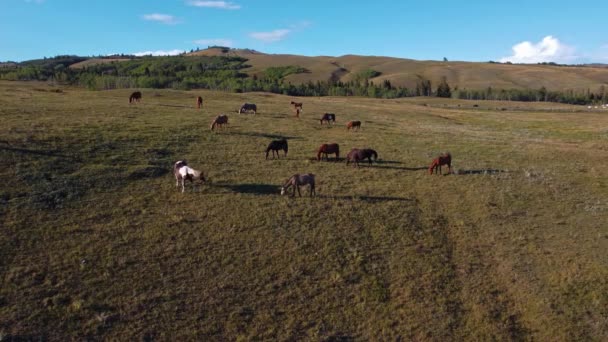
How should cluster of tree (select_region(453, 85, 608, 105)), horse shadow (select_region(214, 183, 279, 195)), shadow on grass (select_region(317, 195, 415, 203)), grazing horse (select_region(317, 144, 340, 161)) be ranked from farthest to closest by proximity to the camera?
Result: cluster of tree (select_region(453, 85, 608, 105)) → grazing horse (select_region(317, 144, 340, 161)) → horse shadow (select_region(214, 183, 279, 195)) → shadow on grass (select_region(317, 195, 415, 203))

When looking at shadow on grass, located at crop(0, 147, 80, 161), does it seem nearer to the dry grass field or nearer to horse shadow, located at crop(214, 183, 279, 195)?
the dry grass field

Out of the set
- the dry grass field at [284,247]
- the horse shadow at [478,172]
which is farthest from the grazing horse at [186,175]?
the horse shadow at [478,172]

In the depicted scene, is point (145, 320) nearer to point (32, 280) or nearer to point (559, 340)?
point (32, 280)

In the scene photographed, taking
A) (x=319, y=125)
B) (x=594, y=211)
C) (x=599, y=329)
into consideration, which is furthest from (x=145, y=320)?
(x=319, y=125)

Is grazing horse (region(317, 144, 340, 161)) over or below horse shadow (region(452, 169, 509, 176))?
over

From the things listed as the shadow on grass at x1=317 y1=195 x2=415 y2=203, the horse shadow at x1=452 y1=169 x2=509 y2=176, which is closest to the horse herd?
the horse shadow at x1=452 y1=169 x2=509 y2=176

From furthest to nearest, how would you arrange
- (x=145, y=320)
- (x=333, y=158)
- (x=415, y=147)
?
(x=415, y=147), (x=333, y=158), (x=145, y=320)

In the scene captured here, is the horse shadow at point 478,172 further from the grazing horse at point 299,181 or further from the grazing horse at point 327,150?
the grazing horse at point 299,181
